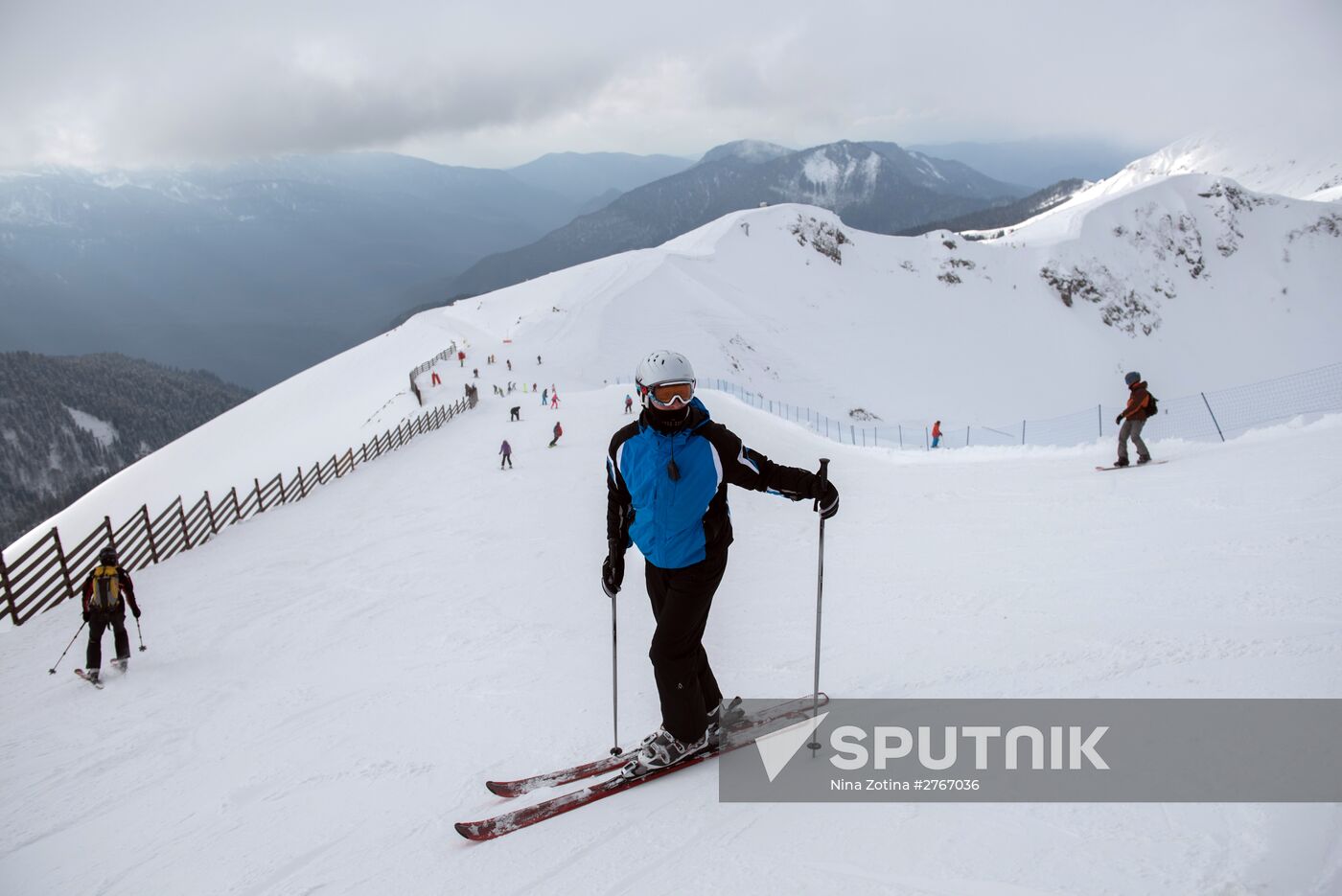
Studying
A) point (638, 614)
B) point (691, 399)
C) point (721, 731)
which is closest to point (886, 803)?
point (721, 731)

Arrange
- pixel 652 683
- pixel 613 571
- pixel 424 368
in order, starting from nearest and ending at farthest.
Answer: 1. pixel 613 571
2. pixel 652 683
3. pixel 424 368

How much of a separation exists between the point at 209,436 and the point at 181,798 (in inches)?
2107

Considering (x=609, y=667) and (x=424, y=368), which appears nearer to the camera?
(x=609, y=667)

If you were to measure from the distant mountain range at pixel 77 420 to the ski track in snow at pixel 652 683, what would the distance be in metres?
152

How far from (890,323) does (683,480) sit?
72.2m

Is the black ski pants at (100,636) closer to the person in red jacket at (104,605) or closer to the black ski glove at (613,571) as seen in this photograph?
the person in red jacket at (104,605)

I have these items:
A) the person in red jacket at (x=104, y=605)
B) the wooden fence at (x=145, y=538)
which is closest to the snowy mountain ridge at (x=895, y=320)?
the wooden fence at (x=145, y=538)

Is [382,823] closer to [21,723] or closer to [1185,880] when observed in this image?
[1185,880]

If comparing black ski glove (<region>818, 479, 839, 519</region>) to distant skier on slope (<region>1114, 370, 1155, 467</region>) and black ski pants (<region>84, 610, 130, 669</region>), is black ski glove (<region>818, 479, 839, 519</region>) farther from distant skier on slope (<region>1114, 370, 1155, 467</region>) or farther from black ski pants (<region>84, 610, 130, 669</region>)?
distant skier on slope (<region>1114, 370, 1155, 467</region>)

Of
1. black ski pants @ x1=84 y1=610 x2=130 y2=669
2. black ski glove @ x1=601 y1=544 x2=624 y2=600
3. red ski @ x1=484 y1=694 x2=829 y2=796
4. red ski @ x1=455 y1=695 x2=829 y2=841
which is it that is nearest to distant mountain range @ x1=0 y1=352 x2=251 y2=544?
black ski pants @ x1=84 y1=610 x2=130 y2=669

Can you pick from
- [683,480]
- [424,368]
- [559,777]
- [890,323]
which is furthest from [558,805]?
[890,323]

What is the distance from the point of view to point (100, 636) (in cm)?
751

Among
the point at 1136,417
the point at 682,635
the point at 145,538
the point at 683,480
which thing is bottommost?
the point at 145,538

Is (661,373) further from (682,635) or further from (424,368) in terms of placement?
(424,368)
